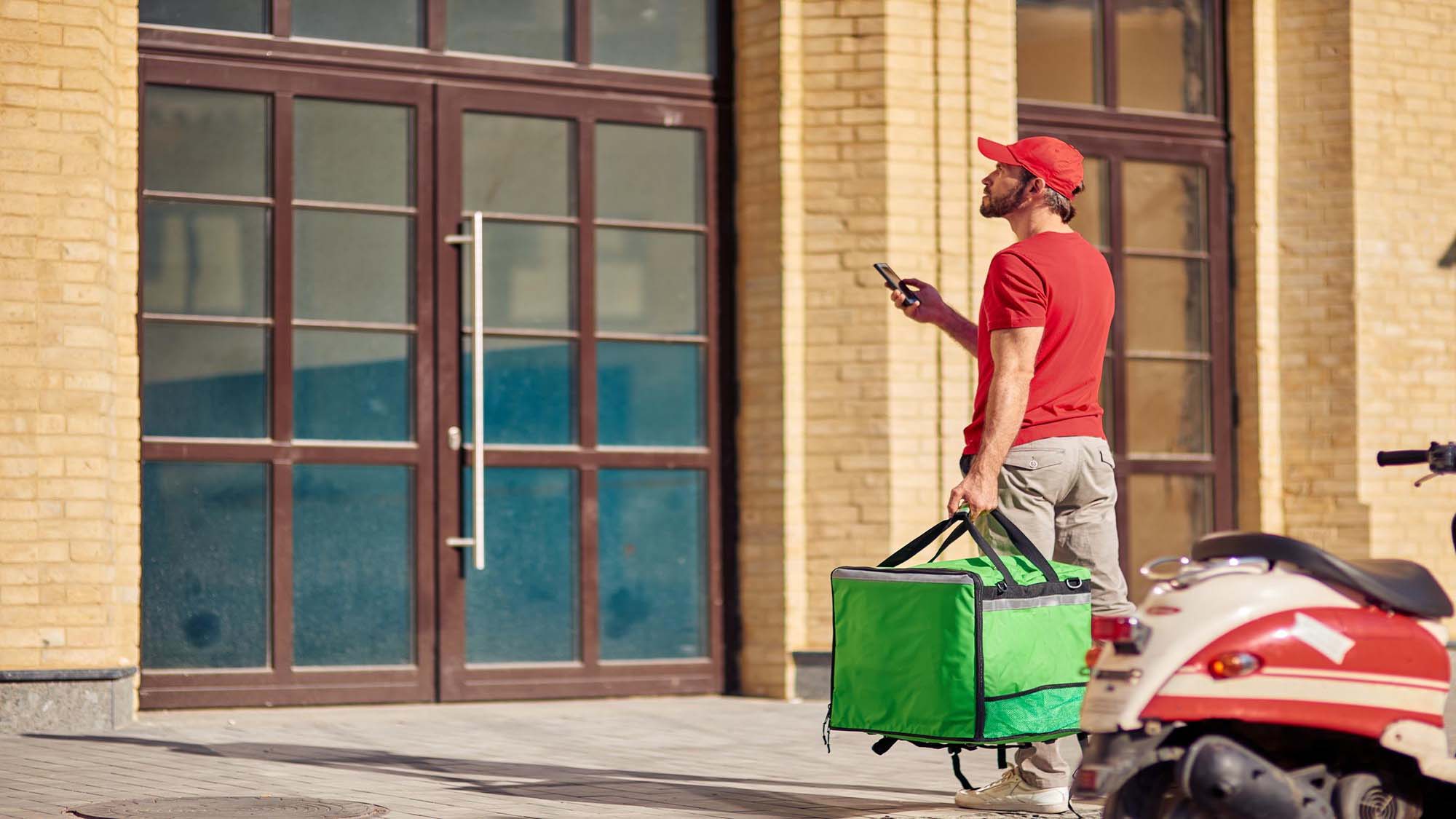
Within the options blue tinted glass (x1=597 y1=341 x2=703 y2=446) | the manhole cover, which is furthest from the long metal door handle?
the manhole cover

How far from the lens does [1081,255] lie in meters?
5.84

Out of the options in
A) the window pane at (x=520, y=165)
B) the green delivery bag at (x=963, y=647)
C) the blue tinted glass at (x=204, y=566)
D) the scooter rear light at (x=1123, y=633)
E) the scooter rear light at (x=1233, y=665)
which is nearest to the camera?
the scooter rear light at (x=1233, y=665)

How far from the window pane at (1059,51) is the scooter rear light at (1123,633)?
6600 millimetres

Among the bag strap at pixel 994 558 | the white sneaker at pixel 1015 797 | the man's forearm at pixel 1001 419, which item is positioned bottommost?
the white sneaker at pixel 1015 797

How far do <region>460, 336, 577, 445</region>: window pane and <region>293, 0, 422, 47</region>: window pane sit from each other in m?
1.51

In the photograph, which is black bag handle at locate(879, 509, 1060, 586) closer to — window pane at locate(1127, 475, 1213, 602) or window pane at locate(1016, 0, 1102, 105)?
window pane at locate(1127, 475, 1213, 602)

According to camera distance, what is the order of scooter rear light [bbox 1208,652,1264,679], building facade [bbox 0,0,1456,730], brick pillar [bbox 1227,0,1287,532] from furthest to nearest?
brick pillar [bbox 1227,0,1287,532] < building facade [bbox 0,0,1456,730] < scooter rear light [bbox 1208,652,1264,679]

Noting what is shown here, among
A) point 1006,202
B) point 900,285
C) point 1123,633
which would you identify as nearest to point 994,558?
point 1123,633

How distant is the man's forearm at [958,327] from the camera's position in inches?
238

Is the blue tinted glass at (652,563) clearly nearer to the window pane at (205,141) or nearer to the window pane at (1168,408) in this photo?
the window pane at (205,141)

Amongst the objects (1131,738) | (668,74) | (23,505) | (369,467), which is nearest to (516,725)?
(369,467)

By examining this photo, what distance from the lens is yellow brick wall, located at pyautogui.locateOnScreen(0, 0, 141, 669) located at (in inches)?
319

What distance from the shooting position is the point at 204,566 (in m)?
8.87

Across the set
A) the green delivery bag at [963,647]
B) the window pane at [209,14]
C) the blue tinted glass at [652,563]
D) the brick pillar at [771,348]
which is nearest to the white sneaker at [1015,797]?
the green delivery bag at [963,647]
